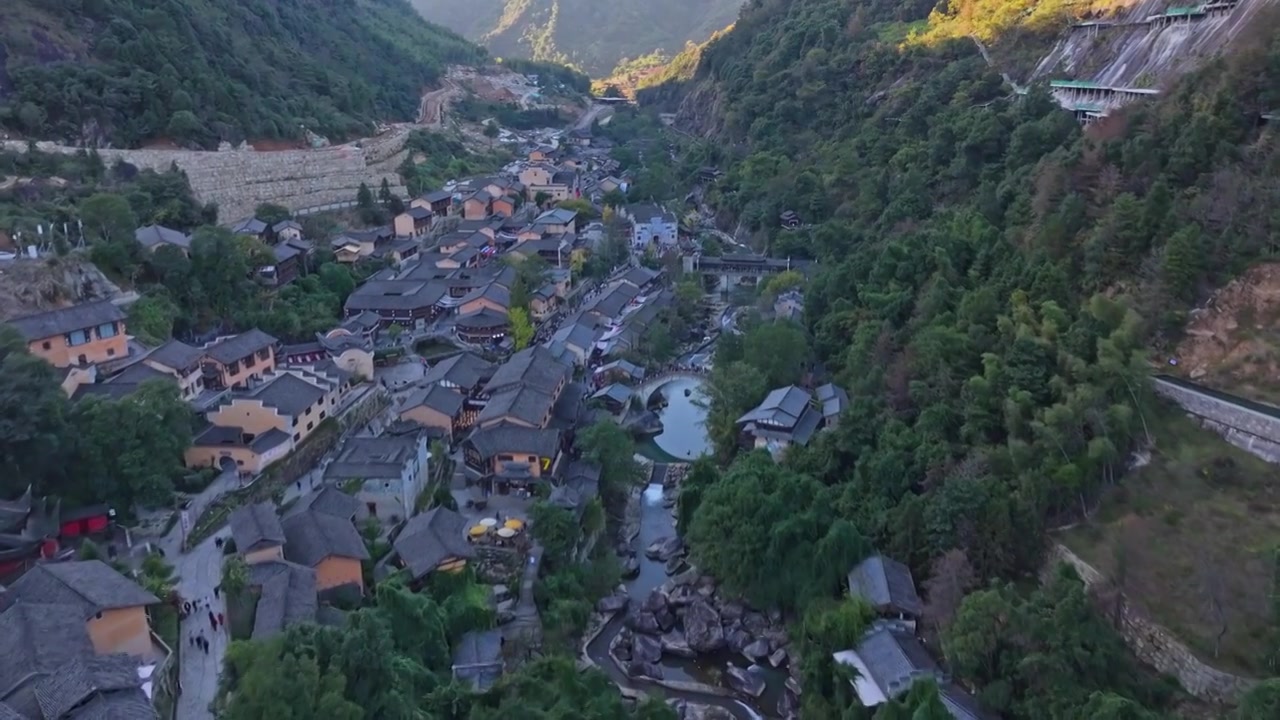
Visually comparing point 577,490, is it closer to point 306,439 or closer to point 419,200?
point 306,439

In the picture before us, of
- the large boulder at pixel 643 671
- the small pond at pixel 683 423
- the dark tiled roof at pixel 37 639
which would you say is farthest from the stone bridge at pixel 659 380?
the dark tiled roof at pixel 37 639

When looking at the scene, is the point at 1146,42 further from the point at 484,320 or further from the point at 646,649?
the point at 646,649

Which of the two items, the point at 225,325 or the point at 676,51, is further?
the point at 676,51

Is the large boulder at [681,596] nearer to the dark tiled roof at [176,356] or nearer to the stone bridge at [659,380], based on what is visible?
the stone bridge at [659,380]

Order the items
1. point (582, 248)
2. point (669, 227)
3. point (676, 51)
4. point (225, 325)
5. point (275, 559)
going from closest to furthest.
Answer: point (275, 559) < point (225, 325) < point (582, 248) < point (669, 227) < point (676, 51)

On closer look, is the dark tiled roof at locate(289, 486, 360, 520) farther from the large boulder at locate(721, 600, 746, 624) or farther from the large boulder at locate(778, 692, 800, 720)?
the large boulder at locate(778, 692, 800, 720)

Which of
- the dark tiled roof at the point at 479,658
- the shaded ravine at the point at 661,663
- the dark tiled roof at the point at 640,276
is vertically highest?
the dark tiled roof at the point at 640,276

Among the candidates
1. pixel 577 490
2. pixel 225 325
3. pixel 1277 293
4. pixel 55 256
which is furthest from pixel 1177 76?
pixel 55 256
